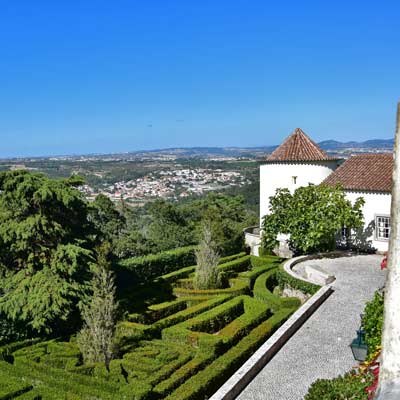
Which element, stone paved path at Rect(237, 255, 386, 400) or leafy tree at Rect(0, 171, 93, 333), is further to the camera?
leafy tree at Rect(0, 171, 93, 333)

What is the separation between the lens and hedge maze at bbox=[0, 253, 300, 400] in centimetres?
1149

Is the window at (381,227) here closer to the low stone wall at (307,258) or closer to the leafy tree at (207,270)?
the low stone wall at (307,258)

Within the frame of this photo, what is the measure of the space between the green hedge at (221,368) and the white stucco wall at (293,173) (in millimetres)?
14068

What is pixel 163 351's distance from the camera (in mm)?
13922

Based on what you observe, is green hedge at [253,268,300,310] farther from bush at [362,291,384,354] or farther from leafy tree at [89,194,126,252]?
leafy tree at [89,194,126,252]

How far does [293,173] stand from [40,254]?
17.3 m

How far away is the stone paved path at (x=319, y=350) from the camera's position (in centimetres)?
1091

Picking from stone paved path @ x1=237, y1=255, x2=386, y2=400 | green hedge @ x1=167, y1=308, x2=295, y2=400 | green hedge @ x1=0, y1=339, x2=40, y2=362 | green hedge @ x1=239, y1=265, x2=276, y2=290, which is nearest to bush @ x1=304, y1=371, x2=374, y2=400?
stone paved path @ x1=237, y1=255, x2=386, y2=400

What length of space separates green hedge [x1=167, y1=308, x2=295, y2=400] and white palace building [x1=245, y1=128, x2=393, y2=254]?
1054cm

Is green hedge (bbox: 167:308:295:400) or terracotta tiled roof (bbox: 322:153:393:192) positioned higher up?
terracotta tiled roof (bbox: 322:153:393:192)

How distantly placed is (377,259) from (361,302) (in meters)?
7.25

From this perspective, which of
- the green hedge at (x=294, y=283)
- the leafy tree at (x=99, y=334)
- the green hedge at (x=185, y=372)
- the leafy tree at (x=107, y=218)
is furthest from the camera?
the leafy tree at (x=107, y=218)

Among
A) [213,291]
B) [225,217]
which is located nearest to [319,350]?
[213,291]

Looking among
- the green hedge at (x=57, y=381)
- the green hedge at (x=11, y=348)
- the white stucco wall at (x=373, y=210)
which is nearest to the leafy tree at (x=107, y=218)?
the white stucco wall at (x=373, y=210)
